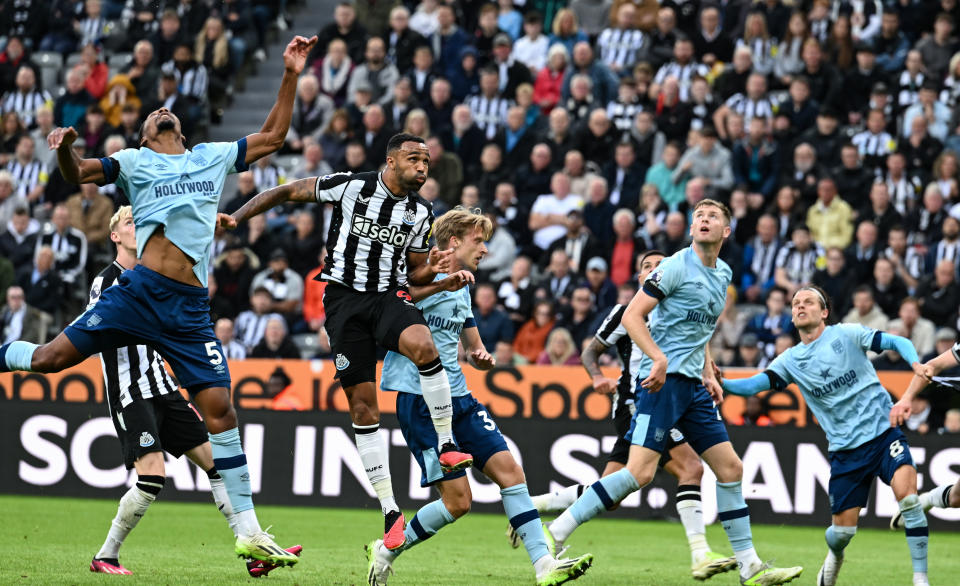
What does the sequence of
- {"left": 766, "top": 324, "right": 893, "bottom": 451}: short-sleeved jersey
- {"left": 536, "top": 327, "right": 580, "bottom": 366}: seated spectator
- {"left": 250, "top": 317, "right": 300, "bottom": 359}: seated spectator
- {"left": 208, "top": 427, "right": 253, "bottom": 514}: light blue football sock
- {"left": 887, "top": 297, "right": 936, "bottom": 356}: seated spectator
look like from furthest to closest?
{"left": 250, "top": 317, "right": 300, "bottom": 359}: seated spectator
{"left": 536, "top": 327, "right": 580, "bottom": 366}: seated spectator
{"left": 887, "top": 297, "right": 936, "bottom": 356}: seated spectator
{"left": 766, "top": 324, "right": 893, "bottom": 451}: short-sleeved jersey
{"left": 208, "top": 427, "right": 253, "bottom": 514}: light blue football sock

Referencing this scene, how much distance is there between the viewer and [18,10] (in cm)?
2478

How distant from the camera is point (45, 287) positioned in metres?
19.3

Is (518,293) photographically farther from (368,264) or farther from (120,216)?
(368,264)

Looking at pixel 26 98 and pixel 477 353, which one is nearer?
pixel 477 353

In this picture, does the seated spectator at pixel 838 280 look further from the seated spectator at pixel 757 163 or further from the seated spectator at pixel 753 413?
the seated spectator at pixel 753 413

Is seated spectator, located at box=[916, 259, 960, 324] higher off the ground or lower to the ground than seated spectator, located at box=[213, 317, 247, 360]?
higher

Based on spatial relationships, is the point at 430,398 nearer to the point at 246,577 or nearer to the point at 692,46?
the point at 246,577

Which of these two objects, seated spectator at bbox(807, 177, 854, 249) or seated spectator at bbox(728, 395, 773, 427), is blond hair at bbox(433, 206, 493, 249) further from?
seated spectator at bbox(807, 177, 854, 249)

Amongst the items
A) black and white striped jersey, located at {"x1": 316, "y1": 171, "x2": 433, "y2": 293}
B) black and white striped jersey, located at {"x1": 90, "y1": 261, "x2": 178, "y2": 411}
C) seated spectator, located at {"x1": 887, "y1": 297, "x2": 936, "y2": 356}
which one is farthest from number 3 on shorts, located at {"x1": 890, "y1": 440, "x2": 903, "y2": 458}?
seated spectator, located at {"x1": 887, "y1": 297, "x2": 936, "y2": 356}

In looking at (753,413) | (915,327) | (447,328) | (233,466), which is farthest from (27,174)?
(233,466)

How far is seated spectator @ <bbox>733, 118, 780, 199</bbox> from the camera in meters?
18.8

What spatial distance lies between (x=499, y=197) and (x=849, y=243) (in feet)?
16.1

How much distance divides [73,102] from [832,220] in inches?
497

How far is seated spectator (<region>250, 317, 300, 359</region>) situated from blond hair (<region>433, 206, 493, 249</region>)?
342 inches
